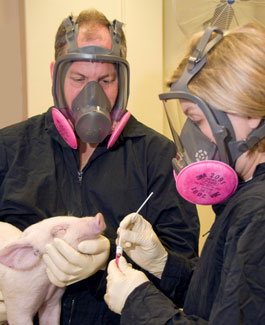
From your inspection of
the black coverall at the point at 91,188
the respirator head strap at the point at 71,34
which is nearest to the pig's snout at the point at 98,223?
the black coverall at the point at 91,188

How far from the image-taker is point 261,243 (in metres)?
0.84

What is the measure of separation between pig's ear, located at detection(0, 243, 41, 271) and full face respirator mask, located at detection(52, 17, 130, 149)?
1.50 feet

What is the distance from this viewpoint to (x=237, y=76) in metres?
0.97

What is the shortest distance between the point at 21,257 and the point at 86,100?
64cm

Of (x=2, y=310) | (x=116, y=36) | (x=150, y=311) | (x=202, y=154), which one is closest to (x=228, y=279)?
(x=150, y=311)

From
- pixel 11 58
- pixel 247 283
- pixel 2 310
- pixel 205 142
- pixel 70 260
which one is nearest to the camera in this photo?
pixel 247 283

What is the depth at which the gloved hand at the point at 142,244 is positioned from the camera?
136 centimetres

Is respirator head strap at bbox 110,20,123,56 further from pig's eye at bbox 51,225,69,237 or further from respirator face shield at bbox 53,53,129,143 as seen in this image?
pig's eye at bbox 51,225,69,237

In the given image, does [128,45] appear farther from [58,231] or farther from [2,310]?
[2,310]

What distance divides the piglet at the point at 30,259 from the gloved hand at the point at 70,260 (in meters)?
0.04

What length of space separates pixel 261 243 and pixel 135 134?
3.09 feet

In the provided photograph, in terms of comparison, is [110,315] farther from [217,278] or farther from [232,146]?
[232,146]

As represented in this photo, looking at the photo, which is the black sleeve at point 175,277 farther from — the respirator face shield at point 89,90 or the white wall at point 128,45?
the white wall at point 128,45

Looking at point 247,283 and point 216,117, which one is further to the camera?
point 216,117
